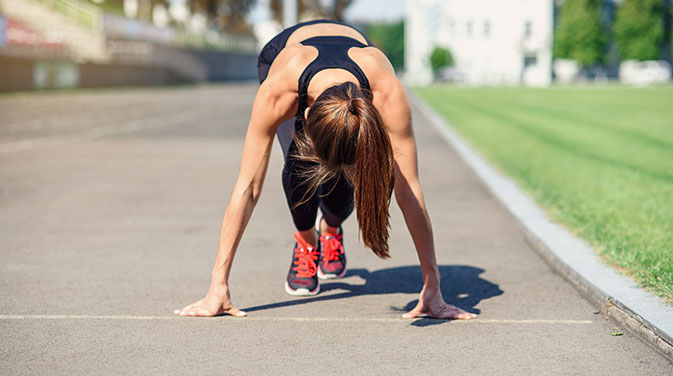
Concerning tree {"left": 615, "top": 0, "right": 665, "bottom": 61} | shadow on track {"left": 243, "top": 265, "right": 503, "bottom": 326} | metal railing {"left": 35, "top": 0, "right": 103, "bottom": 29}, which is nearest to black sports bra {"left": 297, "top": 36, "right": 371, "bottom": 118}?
shadow on track {"left": 243, "top": 265, "right": 503, "bottom": 326}

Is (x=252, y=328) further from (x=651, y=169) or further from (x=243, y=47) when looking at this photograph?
(x=243, y=47)

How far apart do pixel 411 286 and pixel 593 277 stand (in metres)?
1.01

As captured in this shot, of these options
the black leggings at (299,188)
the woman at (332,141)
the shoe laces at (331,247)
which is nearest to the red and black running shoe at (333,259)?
the shoe laces at (331,247)

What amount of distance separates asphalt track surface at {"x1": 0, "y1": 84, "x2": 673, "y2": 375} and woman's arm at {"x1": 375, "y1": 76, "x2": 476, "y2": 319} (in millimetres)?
90

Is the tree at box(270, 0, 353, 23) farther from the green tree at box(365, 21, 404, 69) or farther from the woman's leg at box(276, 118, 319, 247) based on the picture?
the woman's leg at box(276, 118, 319, 247)

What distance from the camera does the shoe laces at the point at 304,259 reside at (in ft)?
15.8

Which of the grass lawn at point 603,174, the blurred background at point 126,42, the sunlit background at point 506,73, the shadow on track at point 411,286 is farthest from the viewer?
the blurred background at point 126,42

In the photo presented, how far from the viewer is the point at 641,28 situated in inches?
3091

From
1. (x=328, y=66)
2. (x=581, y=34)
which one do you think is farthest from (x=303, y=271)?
(x=581, y=34)

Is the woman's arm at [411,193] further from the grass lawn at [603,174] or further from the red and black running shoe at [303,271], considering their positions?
the grass lawn at [603,174]

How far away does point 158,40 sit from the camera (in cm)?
5709

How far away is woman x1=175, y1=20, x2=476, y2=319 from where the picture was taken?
3570 millimetres

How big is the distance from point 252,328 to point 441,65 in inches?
2905

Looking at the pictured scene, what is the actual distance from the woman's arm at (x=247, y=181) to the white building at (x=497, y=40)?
243 ft
